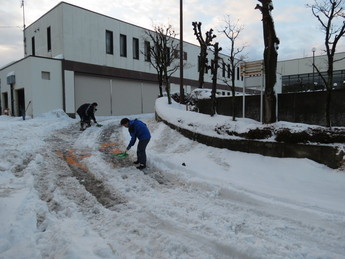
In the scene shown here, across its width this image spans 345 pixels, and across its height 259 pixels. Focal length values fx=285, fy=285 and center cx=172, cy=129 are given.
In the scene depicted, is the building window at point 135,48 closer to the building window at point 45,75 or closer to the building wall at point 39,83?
the building wall at point 39,83

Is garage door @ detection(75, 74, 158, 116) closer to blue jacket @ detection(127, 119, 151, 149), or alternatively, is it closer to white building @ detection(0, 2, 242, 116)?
white building @ detection(0, 2, 242, 116)

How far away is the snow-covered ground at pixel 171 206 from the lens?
3457 millimetres

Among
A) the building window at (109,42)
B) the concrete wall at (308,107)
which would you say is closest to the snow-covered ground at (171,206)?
the concrete wall at (308,107)

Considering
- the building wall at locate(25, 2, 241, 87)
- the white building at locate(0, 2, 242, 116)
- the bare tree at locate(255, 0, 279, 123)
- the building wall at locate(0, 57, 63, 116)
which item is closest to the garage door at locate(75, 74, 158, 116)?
the white building at locate(0, 2, 242, 116)

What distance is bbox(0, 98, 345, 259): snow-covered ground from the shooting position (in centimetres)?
346

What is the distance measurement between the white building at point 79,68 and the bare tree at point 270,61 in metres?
15.4

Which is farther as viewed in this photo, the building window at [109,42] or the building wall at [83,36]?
the building window at [109,42]

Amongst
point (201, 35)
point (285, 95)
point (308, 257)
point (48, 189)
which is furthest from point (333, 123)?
point (201, 35)

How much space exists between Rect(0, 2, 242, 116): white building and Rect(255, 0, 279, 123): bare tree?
607 inches

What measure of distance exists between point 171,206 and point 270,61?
5.31 m

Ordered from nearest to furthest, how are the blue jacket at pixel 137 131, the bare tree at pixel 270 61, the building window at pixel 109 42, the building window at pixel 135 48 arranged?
the blue jacket at pixel 137 131
the bare tree at pixel 270 61
the building window at pixel 109 42
the building window at pixel 135 48

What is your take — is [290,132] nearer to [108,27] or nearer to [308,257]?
[308,257]

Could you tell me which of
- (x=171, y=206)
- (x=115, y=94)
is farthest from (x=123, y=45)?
(x=171, y=206)

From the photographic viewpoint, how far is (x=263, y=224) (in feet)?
13.5
